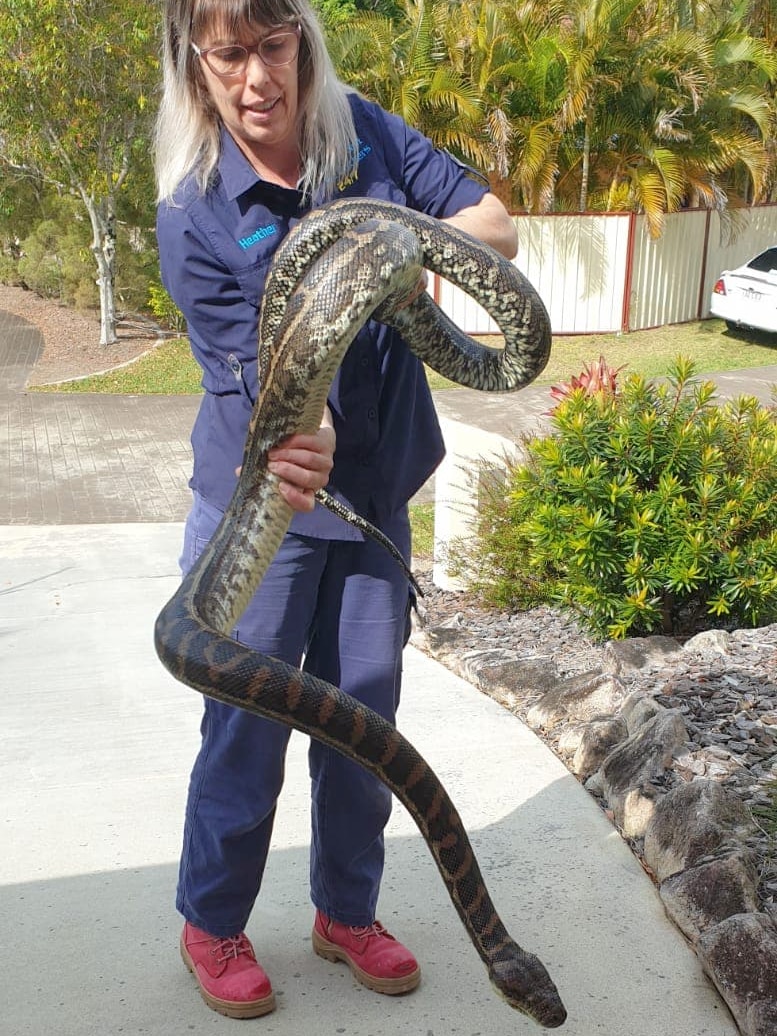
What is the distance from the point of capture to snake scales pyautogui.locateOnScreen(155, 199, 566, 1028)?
2693 millimetres

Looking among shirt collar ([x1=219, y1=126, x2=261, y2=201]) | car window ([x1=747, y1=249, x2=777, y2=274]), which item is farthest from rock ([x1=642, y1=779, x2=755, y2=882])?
car window ([x1=747, y1=249, x2=777, y2=274])

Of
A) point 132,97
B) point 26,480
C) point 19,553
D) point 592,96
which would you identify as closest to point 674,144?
point 592,96

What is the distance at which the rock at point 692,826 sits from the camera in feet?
12.7

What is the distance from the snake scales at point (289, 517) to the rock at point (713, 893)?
85 centimetres

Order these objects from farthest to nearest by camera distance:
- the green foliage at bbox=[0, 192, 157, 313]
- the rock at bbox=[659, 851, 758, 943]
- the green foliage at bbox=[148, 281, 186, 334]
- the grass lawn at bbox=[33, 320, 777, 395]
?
1. the green foliage at bbox=[0, 192, 157, 313]
2. the green foliage at bbox=[148, 281, 186, 334]
3. the grass lawn at bbox=[33, 320, 777, 395]
4. the rock at bbox=[659, 851, 758, 943]

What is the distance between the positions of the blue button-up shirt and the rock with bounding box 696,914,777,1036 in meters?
1.60

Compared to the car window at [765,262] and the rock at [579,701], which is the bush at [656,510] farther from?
the car window at [765,262]

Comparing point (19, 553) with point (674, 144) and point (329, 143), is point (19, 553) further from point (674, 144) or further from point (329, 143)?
point (674, 144)

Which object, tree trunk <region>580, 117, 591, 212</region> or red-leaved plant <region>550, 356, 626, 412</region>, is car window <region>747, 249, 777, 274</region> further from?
red-leaved plant <region>550, 356, 626, 412</region>

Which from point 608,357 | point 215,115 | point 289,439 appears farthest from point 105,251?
point 289,439

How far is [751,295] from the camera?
21.1 metres

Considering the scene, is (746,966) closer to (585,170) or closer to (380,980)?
(380,980)

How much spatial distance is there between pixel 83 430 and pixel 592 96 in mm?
11743

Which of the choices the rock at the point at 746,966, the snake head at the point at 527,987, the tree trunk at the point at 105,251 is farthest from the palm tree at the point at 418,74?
the snake head at the point at 527,987
